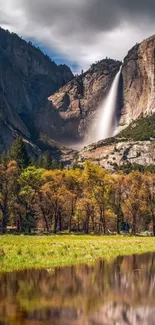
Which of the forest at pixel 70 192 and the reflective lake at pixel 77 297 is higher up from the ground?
the forest at pixel 70 192

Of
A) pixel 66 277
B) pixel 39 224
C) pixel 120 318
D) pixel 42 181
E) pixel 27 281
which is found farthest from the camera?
pixel 39 224

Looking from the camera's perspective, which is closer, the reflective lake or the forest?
the reflective lake

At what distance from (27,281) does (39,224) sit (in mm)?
106174

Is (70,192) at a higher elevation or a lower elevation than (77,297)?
higher

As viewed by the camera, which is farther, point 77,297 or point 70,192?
point 70,192

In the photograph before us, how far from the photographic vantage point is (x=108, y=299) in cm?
1912

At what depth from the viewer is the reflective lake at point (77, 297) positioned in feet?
51.0

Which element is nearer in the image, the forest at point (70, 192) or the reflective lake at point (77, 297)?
the reflective lake at point (77, 297)

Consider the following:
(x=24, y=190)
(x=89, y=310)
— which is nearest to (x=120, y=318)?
(x=89, y=310)

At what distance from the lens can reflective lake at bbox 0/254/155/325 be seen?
15.6m

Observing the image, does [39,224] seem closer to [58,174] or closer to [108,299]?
[58,174]

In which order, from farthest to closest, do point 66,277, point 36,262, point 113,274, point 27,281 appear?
point 36,262, point 113,274, point 66,277, point 27,281

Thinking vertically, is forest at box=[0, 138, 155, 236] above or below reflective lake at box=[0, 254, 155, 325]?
above

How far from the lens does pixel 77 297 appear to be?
19.5 meters
